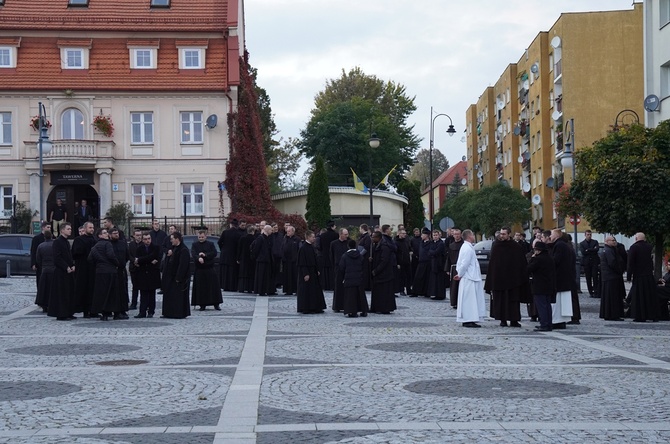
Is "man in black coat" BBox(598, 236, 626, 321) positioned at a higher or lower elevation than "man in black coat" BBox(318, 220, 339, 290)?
lower

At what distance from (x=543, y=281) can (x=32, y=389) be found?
403 inches

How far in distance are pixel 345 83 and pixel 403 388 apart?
79.2 metres

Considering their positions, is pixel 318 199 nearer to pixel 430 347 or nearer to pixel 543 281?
pixel 543 281

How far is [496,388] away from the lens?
1135 cm

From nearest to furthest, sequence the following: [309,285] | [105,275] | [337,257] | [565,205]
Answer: [105,275]
[309,285]
[337,257]
[565,205]

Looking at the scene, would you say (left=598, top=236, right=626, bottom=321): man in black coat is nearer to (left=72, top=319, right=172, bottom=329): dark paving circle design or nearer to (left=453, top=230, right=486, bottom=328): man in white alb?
(left=453, top=230, right=486, bottom=328): man in white alb

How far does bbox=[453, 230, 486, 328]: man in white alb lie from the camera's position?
20.1 metres

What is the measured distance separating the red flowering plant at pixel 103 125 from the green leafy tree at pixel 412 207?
23.5m

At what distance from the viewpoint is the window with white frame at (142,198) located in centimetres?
5109

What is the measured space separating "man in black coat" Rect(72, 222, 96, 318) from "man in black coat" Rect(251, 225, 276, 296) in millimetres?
8211

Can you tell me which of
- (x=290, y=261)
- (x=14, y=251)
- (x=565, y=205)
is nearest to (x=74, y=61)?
(x=14, y=251)

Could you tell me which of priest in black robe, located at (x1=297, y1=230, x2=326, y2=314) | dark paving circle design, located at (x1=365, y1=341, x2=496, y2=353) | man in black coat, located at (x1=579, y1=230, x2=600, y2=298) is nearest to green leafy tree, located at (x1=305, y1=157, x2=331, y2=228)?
man in black coat, located at (x1=579, y1=230, x2=600, y2=298)

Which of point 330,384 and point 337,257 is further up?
point 337,257

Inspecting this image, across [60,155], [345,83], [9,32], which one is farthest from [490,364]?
[345,83]
